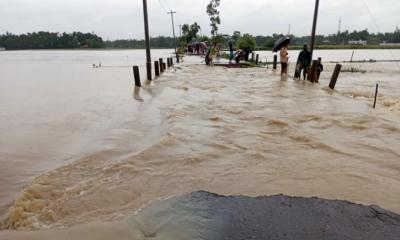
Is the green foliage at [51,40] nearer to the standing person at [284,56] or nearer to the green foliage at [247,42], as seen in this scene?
the green foliage at [247,42]

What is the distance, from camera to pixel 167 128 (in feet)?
30.9

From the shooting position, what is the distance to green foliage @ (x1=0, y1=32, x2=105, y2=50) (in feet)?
477

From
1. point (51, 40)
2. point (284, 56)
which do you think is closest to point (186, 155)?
point (284, 56)

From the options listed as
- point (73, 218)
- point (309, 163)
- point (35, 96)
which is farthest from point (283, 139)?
point (35, 96)

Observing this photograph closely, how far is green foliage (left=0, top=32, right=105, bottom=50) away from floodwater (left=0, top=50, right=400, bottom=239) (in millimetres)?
141762

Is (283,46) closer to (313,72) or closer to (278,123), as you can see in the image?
(313,72)

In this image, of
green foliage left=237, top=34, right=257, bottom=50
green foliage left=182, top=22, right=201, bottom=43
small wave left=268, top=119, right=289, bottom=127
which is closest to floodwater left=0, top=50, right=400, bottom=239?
small wave left=268, top=119, right=289, bottom=127

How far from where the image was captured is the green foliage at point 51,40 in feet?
477

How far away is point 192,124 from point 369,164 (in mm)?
4508

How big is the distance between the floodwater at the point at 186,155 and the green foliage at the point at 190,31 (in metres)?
60.7

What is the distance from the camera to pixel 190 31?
238 feet

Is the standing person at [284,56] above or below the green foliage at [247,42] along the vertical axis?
above

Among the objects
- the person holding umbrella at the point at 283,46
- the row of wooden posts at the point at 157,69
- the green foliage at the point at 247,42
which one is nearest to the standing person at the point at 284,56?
the person holding umbrella at the point at 283,46

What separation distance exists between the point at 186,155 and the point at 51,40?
151 metres
